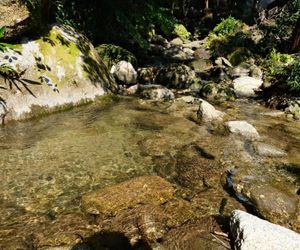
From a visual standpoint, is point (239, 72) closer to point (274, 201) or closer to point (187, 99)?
point (187, 99)

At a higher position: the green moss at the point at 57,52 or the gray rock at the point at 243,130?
the green moss at the point at 57,52

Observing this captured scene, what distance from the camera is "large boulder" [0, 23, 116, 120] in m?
8.05

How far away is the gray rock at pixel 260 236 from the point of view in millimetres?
3518

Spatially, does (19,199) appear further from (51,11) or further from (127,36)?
(127,36)

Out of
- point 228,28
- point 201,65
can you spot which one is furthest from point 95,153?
point 228,28

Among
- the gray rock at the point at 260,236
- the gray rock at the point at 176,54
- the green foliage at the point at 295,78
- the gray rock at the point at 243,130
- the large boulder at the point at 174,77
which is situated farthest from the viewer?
the gray rock at the point at 176,54

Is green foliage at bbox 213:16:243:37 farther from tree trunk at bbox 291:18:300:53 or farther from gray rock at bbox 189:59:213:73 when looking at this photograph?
gray rock at bbox 189:59:213:73

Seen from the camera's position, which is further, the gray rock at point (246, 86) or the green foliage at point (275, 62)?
the green foliage at point (275, 62)

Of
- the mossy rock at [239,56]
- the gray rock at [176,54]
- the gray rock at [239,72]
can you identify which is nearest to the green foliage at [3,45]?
the gray rock at [239,72]

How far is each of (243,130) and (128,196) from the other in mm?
3976

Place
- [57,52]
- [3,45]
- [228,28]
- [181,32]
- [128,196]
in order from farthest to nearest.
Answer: [181,32]
[228,28]
[57,52]
[3,45]
[128,196]

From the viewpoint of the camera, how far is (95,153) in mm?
6477

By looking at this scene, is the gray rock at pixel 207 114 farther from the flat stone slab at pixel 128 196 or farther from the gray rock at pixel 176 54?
the gray rock at pixel 176 54

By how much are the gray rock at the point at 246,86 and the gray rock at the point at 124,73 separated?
3.80m
